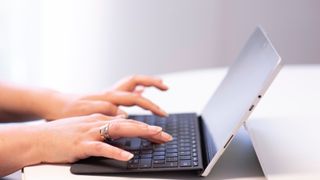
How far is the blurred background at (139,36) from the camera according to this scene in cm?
194

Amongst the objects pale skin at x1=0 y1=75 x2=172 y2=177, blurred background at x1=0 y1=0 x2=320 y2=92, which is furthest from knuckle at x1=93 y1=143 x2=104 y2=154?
blurred background at x1=0 y1=0 x2=320 y2=92

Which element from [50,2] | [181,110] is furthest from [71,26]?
[181,110]

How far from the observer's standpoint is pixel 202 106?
3.47 ft

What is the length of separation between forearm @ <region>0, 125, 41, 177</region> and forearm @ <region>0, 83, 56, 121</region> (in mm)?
255

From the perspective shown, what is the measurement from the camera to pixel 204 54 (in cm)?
226

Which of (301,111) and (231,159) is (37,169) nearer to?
(231,159)

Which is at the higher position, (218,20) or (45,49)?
(218,20)

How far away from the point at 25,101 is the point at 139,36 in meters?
1.18

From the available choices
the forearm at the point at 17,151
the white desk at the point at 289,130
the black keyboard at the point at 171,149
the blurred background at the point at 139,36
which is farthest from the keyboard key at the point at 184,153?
the blurred background at the point at 139,36

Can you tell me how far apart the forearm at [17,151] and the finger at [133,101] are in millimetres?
279

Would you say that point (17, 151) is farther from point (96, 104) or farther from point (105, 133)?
point (96, 104)

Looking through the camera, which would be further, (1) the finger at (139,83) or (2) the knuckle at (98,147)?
A: (1) the finger at (139,83)

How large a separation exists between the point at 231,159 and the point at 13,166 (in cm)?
37

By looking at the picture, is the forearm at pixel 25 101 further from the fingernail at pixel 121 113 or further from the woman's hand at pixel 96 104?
the fingernail at pixel 121 113
